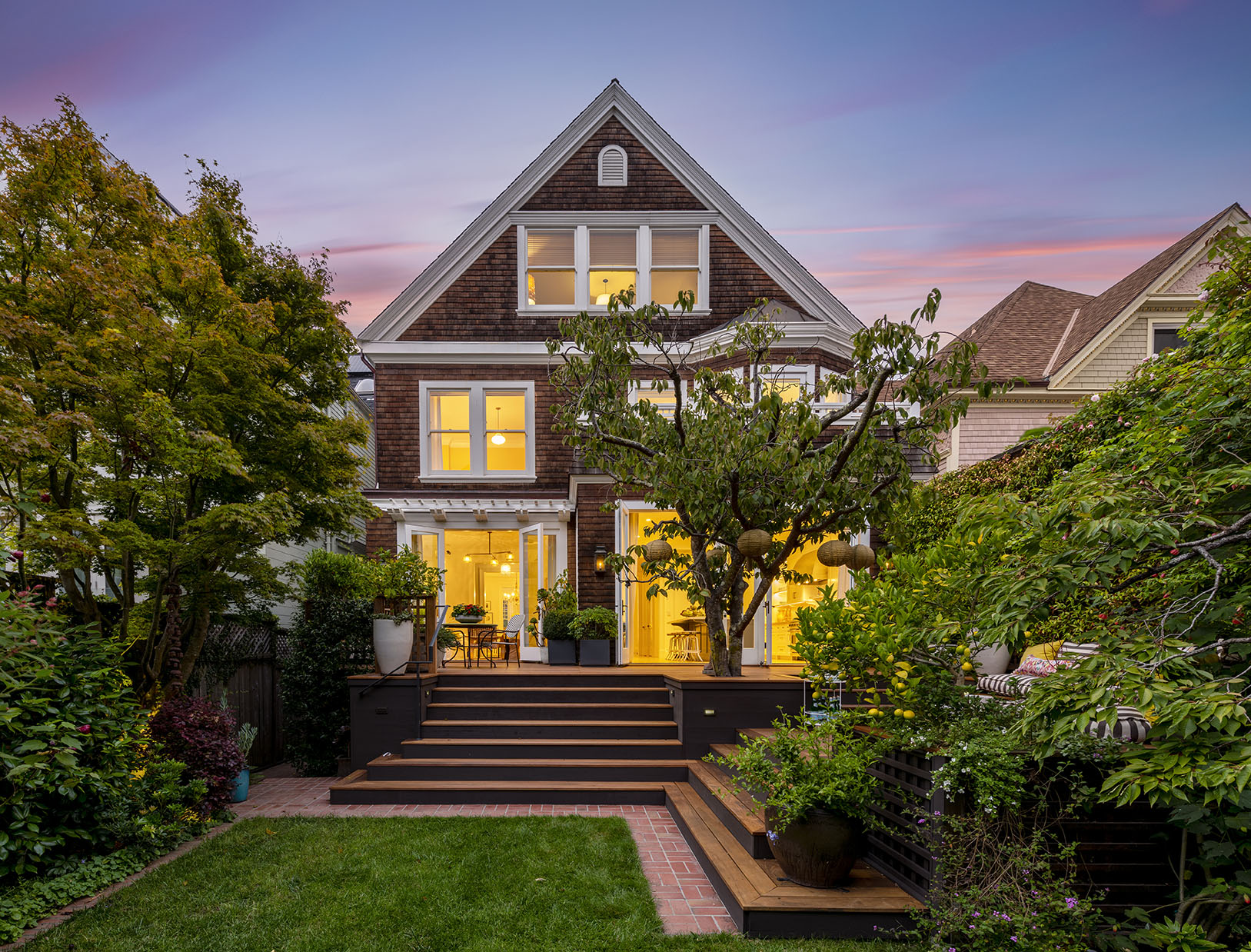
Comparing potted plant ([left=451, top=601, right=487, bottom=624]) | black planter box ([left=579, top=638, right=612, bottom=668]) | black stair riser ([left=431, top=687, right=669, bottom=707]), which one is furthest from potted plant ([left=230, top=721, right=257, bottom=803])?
black planter box ([left=579, top=638, right=612, bottom=668])

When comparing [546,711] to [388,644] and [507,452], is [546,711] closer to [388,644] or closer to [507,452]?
[388,644]

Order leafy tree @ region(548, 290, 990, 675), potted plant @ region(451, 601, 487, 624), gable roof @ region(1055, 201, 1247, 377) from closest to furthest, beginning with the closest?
leafy tree @ region(548, 290, 990, 675)
potted plant @ region(451, 601, 487, 624)
gable roof @ region(1055, 201, 1247, 377)

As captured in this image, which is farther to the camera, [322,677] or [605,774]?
[322,677]

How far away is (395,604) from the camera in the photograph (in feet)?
27.3

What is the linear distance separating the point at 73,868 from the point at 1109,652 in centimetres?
696

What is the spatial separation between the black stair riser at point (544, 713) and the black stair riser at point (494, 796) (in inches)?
49.9

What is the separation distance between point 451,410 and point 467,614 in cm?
418

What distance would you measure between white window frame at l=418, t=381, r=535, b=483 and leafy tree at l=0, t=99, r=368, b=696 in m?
4.60

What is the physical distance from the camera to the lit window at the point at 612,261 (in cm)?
1300

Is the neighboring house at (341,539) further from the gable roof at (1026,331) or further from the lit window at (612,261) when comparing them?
the gable roof at (1026,331)

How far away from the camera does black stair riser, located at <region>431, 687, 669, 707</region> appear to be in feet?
28.1

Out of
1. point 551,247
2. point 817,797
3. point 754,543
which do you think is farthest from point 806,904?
point 551,247

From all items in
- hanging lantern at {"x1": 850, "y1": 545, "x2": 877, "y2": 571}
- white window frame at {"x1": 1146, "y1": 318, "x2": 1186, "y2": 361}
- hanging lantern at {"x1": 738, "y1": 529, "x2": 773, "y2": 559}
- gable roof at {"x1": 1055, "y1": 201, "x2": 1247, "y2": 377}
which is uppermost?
gable roof at {"x1": 1055, "y1": 201, "x2": 1247, "y2": 377}

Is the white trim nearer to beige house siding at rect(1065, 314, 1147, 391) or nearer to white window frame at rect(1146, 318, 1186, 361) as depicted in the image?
beige house siding at rect(1065, 314, 1147, 391)
